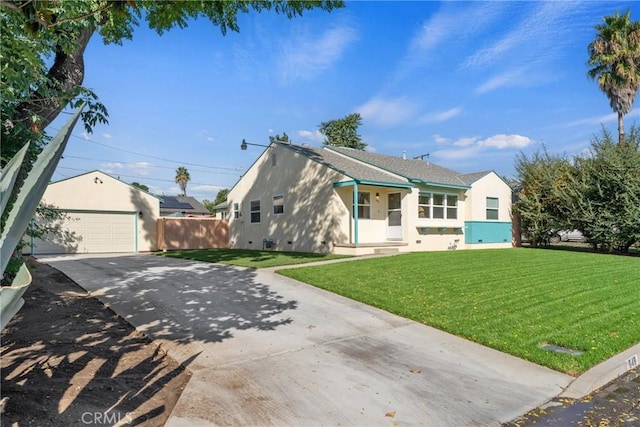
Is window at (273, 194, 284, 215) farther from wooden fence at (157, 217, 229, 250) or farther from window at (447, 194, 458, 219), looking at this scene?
window at (447, 194, 458, 219)

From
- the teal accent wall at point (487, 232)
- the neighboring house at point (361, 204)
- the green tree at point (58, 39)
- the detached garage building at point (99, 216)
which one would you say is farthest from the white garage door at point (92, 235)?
the teal accent wall at point (487, 232)

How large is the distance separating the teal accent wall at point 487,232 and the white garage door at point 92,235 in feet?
58.2

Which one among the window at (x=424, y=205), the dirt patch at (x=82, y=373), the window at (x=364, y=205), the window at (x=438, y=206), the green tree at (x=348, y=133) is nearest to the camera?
the dirt patch at (x=82, y=373)

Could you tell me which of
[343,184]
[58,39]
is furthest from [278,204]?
[58,39]

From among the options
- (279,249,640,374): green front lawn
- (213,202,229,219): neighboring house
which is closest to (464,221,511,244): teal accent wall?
(279,249,640,374): green front lawn

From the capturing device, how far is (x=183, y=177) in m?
64.8

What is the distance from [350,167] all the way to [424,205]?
391 cm

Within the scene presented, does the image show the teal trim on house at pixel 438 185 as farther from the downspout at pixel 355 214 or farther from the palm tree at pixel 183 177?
the palm tree at pixel 183 177

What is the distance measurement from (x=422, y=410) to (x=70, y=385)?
3.29 m

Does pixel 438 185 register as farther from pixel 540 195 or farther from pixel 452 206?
pixel 540 195

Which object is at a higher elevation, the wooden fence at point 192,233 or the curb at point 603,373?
the wooden fence at point 192,233

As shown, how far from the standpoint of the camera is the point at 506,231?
68.3ft

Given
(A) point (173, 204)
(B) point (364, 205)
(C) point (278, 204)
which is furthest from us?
(A) point (173, 204)

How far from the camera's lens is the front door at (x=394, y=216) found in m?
16.8
